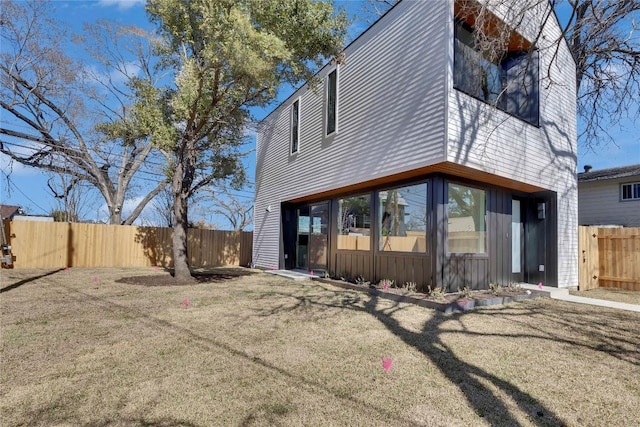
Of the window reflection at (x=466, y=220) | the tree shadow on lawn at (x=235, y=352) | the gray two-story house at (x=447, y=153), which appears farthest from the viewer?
the window reflection at (x=466, y=220)

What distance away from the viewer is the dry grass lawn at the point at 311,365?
89.6 inches

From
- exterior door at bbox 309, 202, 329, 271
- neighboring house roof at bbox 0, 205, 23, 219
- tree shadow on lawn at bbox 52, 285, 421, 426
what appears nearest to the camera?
tree shadow on lawn at bbox 52, 285, 421, 426

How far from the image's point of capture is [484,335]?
13.4ft

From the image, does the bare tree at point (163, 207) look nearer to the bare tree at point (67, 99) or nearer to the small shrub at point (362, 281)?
the bare tree at point (67, 99)

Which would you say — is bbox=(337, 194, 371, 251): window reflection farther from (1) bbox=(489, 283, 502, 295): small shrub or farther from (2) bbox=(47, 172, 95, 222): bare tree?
(2) bbox=(47, 172, 95, 222): bare tree

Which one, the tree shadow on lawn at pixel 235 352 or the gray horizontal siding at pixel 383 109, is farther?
the gray horizontal siding at pixel 383 109

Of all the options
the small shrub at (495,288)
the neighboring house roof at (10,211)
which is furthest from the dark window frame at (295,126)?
the neighboring house roof at (10,211)

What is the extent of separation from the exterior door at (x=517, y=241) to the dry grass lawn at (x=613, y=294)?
1.08 metres

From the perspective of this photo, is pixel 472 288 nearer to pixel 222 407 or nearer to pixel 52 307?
pixel 222 407

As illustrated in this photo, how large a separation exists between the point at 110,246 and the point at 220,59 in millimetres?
9240

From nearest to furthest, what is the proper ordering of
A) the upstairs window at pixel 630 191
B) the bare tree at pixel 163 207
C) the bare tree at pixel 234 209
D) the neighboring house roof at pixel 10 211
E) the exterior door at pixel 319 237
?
the exterior door at pixel 319 237
the upstairs window at pixel 630 191
the bare tree at pixel 163 207
the bare tree at pixel 234 209
the neighboring house roof at pixel 10 211

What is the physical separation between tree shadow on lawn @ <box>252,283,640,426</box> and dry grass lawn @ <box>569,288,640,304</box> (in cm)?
168

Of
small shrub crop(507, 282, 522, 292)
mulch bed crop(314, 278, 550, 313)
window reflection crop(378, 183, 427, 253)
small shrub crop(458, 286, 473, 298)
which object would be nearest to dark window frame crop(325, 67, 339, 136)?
window reflection crop(378, 183, 427, 253)

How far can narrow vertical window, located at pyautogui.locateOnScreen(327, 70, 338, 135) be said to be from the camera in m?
8.99
